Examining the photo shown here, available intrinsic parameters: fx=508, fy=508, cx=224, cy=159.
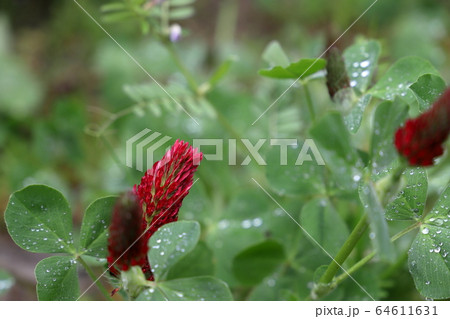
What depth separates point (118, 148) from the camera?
51.5 inches

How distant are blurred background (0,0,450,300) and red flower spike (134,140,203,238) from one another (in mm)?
496

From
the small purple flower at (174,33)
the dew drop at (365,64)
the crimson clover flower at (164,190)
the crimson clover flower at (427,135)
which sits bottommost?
the crimson clover flower at (164,190)

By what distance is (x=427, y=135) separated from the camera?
0.44 meters

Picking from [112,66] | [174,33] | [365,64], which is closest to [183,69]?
[174,33]

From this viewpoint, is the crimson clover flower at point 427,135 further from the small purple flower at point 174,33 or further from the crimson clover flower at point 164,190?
the small purple flower at point 174,33

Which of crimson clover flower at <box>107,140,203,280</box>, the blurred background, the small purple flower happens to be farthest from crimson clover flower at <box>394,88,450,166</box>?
the blurred background

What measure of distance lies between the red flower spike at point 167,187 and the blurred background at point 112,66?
0.50 m

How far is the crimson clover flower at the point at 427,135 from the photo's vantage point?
0.43m

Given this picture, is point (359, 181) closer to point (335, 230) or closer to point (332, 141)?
point (332, 141)

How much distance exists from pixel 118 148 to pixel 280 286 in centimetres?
65

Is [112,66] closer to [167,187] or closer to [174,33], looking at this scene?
[174,33]

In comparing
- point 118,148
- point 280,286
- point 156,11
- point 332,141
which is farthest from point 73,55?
point 332,141

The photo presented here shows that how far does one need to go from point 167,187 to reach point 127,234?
0.11 metres

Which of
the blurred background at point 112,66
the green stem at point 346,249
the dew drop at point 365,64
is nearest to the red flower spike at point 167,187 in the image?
the green stem at point 346,249
